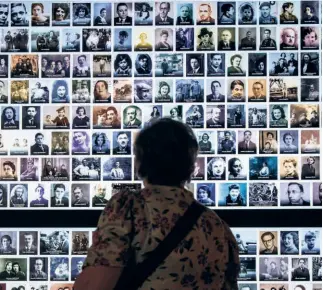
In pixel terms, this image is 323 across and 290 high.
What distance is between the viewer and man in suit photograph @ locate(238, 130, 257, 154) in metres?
2.67

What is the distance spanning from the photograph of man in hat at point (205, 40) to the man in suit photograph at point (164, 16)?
0.42ft

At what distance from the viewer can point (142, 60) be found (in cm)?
268

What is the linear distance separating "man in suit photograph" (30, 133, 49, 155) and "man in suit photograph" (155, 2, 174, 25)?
0.66 metres

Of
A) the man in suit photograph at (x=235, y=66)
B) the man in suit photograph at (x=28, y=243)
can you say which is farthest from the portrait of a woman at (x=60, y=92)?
the man in suit photograph at (x=235, y=66)

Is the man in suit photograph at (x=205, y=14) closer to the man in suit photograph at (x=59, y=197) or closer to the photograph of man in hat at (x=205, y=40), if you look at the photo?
the photograph of man in hat at (x=205, y=40)

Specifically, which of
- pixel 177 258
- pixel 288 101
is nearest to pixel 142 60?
pixel 288 101

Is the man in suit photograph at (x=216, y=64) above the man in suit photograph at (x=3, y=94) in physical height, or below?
above

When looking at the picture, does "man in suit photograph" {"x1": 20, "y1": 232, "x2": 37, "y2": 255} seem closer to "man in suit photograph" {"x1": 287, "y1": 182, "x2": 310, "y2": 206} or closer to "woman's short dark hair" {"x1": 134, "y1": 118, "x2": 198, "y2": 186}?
"man in suit photograph" {"x1": 287, "y1": 182, "x2": 310, "y2": 206}

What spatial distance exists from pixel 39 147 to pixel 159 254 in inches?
57.7

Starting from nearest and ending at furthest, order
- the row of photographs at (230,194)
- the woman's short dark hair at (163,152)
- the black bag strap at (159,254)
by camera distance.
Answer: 1. the black bag strap at (159,254)
2. the woman's short dark hair at (163,152)
3. the row of photographs at (230,194)

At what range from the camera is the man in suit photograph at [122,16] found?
2.68 meters

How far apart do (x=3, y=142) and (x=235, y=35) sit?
1037mm

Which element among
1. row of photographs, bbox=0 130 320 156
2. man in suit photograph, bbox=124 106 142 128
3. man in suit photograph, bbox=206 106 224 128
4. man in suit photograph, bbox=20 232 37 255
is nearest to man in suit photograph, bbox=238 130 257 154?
row of photographs, bbox=0 130 320 156

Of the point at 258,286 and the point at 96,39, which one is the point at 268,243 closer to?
the point at 258,286
